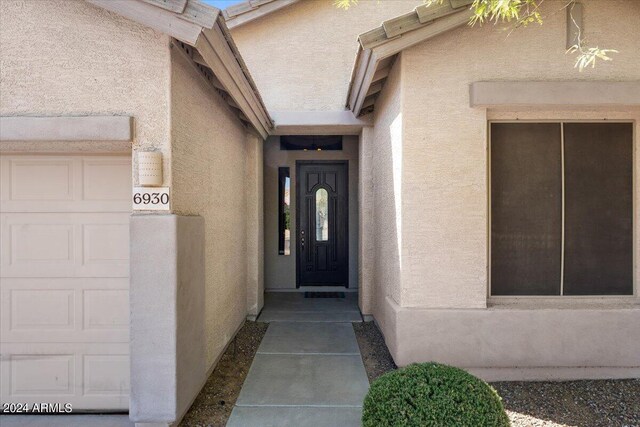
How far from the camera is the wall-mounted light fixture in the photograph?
329cm

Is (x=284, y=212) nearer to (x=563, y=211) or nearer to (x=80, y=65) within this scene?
(x=563, y=211)

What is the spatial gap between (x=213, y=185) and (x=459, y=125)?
3.02 metres

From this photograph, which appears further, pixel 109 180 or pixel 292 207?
pixel 292 207

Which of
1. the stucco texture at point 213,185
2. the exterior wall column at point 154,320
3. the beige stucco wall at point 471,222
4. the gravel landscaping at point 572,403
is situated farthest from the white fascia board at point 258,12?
the gravel landscaping at point 572,403

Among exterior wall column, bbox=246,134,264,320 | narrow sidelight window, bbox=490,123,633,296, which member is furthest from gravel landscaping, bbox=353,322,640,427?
exterior wall column, bbox=246,134,264,320

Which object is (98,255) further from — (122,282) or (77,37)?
(77,37)

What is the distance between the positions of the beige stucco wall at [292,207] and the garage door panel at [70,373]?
5502mm

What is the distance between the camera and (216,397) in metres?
4.15

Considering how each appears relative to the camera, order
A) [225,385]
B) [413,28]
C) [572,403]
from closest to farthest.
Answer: [572,403] < [413,28] < [225,385]

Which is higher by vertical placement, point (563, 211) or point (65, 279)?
point (563, 211)

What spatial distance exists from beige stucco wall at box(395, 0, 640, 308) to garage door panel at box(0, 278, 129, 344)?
3091 mm

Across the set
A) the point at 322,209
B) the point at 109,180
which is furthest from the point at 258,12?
the point at 109,180

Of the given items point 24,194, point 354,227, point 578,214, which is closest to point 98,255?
point 24,194

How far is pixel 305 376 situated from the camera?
181 inches
